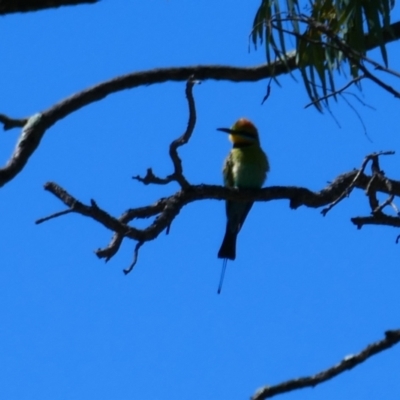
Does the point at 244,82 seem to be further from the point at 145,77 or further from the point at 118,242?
the point at 118,242

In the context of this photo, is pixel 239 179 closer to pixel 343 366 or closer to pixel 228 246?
pixel 228 246

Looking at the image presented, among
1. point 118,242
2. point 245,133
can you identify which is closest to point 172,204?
point 118,242

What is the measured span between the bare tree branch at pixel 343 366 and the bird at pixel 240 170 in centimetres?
310

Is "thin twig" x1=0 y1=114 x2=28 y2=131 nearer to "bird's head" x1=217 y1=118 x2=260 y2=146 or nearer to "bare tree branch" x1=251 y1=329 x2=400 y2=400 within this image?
"bare tree branch" x1=251 y1=329 x2=400 y2=400

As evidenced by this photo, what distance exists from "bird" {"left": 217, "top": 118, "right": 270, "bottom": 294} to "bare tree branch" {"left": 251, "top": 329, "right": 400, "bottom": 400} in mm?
3099

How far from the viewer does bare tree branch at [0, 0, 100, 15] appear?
336cm

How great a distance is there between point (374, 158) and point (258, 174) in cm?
220

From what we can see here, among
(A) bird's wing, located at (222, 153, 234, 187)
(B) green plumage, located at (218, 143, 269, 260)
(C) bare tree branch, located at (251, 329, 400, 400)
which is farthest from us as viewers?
(A) bird's wing, located at (222, 153, 234, 187)

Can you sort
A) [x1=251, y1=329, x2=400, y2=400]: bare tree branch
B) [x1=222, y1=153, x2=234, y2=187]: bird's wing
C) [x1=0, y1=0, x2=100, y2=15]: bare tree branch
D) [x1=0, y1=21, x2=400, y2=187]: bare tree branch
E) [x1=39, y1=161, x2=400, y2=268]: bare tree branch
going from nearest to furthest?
[x1=251, y1=329, x2=400, y2=400]: bare tree branch
[x1=39, y1=161, x2=400, y2=268]: bare tree branch
[x1=0, y1=21, x2=400, y2=187]: bare tree branch
[x1=0, y1=0, x2=100, y2=15]: bare tree branch
[x1=222, y1=153, x2=234, y2=187]: bird's wing

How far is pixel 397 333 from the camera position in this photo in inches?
78.9

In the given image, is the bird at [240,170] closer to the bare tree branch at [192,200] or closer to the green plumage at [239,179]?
the green plumage at [239,179]

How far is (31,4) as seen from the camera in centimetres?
337

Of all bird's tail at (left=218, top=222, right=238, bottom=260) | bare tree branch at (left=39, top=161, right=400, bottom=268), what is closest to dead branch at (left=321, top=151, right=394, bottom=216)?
bare tree branch at (left=39, top=161, right=400, bottom=268)

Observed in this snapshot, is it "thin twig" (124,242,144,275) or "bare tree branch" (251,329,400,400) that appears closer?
"bare tree branch" (251,329,400,400)
